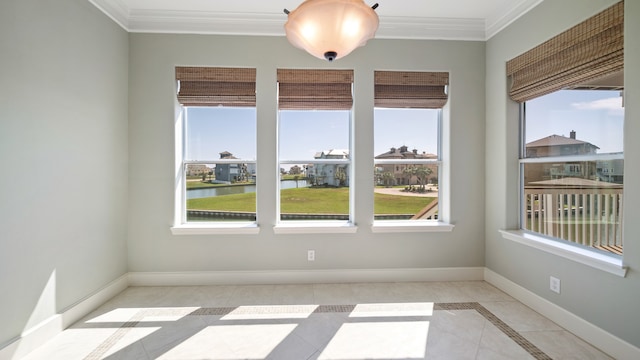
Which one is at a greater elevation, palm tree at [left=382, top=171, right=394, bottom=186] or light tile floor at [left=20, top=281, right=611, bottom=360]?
palm tree at [left=382, top=171, right=394, bottom=186]

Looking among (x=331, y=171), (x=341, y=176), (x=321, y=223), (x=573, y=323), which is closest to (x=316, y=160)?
(x=331, y=171)

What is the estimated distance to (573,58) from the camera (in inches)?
83.6

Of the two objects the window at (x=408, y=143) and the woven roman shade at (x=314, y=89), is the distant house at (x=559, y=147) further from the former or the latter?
the woven roman shade at (x=314, y=89)

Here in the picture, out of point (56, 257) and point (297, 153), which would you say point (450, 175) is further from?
point (56, 257)

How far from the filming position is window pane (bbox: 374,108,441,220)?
10.4ft

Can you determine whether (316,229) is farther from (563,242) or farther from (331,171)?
(563,242)

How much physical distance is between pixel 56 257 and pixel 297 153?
2243 mm

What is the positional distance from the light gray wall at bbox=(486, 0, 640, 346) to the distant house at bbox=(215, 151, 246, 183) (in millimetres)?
2784

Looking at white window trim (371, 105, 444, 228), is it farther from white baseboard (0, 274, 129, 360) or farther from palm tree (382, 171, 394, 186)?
white baseboard (0, 274, 129, 360)

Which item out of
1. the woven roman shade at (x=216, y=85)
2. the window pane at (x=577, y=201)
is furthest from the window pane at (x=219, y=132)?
the window pane at (x=577, y=201)

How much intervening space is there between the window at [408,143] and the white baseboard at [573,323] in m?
1.01

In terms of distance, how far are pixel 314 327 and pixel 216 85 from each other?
8.50 ft

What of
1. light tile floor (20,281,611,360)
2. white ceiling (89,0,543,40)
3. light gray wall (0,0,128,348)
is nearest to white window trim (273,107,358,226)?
light tile floor (20,281,611,360)

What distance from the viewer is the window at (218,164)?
3111 millimetres
